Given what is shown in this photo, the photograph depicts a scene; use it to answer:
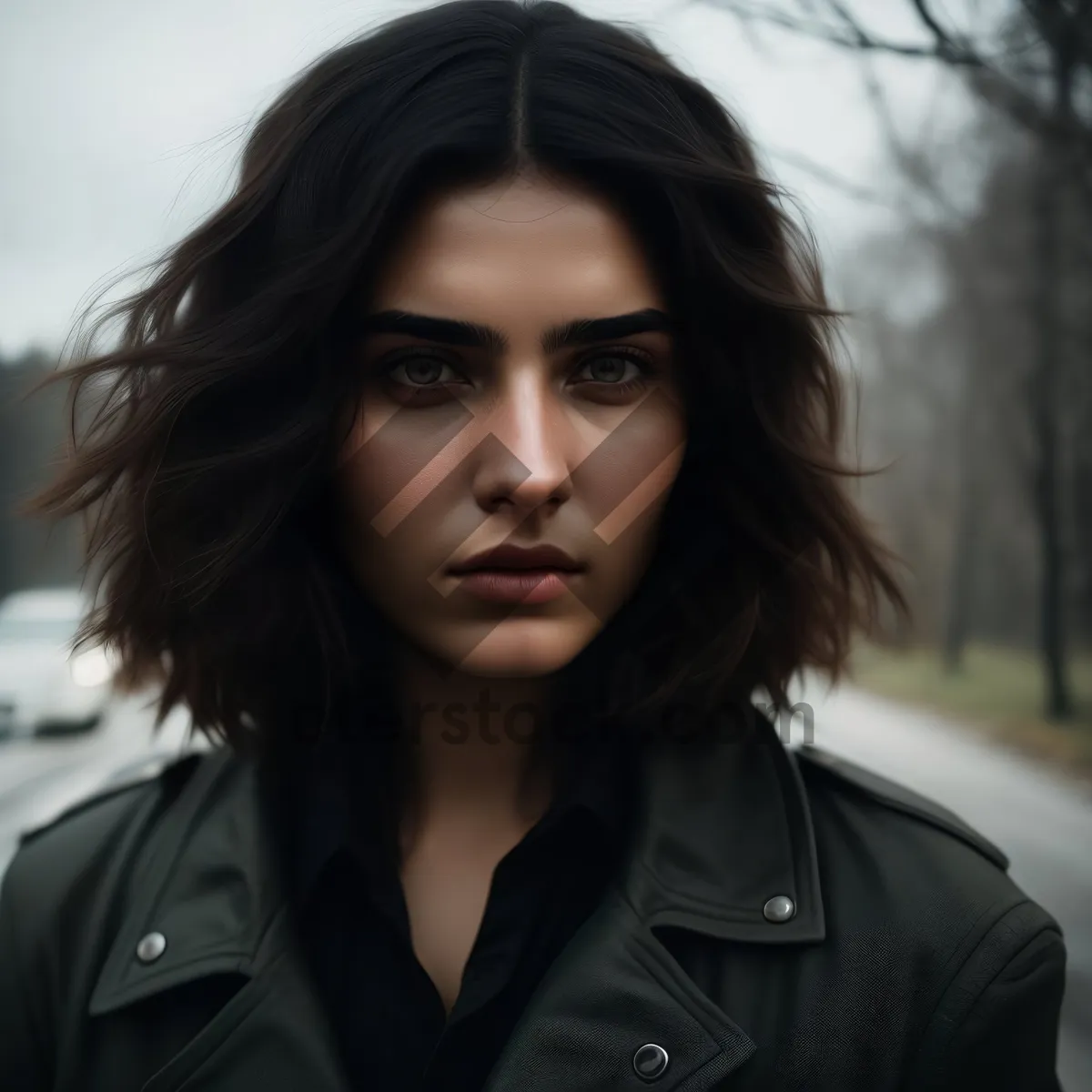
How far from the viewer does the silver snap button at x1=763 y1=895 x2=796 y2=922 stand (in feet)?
3.48

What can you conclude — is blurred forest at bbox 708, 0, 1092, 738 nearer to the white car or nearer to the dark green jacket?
the dark green jacket

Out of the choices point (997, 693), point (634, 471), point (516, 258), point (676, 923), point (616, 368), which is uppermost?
point (516, 258)

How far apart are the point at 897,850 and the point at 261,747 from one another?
0.84m

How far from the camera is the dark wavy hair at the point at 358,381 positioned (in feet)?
3.54

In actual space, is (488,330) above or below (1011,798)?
above

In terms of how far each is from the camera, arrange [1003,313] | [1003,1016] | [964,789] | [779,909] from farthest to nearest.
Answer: [1003,313], [964,789], [779,909], [1003,1016]

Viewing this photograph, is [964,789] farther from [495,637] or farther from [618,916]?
[495,637]

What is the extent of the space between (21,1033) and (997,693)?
7.25 feet

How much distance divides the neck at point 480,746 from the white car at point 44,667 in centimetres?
56

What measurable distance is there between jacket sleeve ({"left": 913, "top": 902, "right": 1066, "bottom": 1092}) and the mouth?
58 cm

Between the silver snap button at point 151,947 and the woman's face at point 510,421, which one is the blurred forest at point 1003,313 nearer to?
the woman's face at point 510,421

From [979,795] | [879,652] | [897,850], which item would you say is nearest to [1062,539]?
[879,652]

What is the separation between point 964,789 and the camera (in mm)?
1673

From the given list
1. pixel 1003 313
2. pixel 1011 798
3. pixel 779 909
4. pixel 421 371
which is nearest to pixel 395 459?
pixel 421 371
